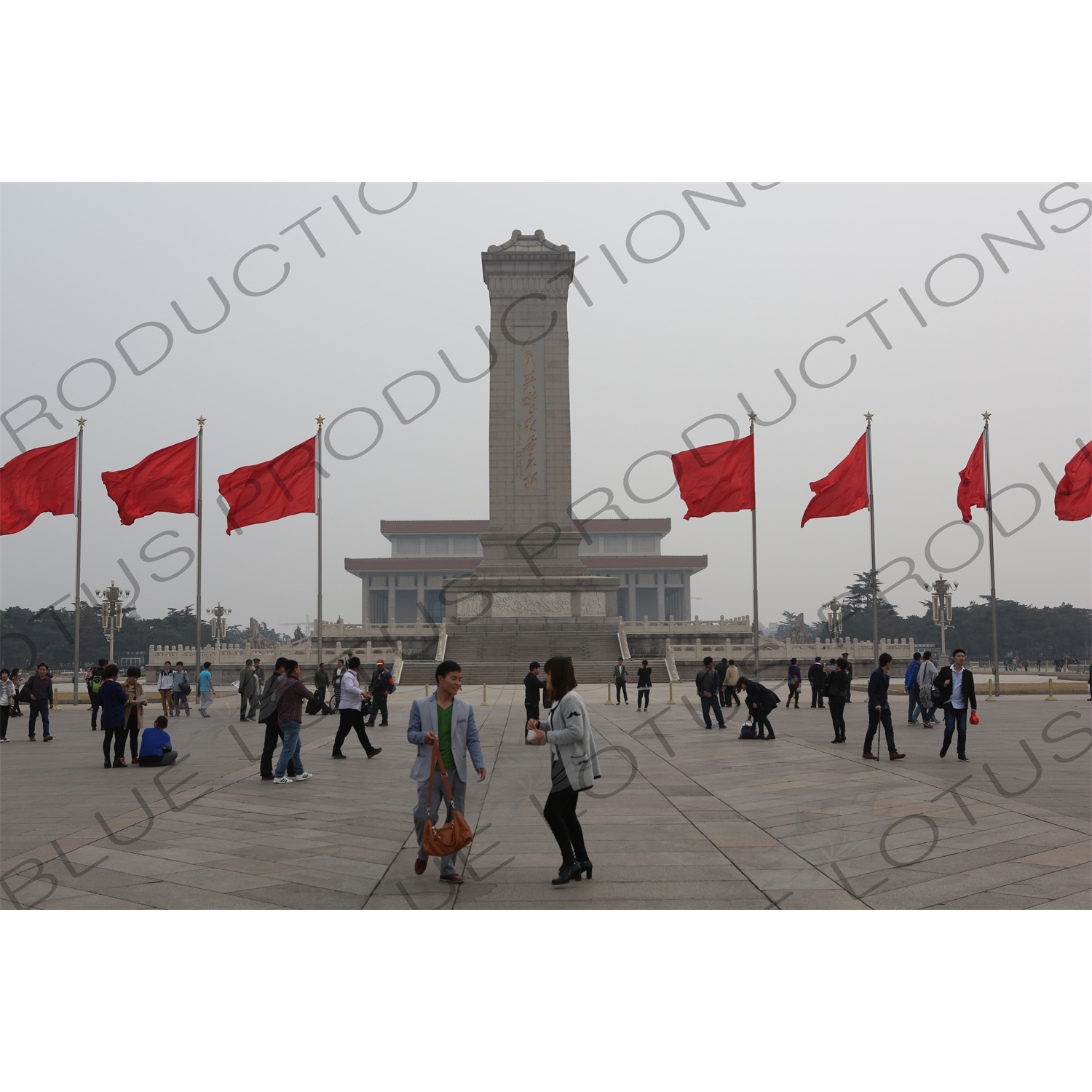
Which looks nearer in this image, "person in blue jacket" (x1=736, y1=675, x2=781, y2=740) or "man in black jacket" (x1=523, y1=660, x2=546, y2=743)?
"man in black jacket" (x1=523, y1=660, x2=546, y2=743)

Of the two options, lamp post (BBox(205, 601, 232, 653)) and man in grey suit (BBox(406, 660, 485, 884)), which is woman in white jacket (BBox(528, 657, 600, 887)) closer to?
man in grey suit (BBox(406, 660, 485, 884))

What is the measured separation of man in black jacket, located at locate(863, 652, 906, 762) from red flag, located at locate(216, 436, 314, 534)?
1403cm

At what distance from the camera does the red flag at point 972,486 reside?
80.4ft

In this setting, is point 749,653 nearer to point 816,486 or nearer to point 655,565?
point 816,486

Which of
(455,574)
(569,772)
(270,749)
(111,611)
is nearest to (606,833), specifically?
(569,772)

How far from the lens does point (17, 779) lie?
12383 millimetres

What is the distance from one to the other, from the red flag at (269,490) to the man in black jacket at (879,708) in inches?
552

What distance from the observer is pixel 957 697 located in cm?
1333

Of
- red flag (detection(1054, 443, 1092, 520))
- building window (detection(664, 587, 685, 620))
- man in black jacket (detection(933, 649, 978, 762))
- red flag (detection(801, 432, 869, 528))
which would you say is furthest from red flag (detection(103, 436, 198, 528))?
building window (detection(664, 587, 685, 620))

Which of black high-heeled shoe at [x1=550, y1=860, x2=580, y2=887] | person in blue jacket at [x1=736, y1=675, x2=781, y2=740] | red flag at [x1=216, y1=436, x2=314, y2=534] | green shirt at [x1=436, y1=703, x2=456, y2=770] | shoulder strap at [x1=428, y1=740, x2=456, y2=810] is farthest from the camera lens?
→ red flag at [x1=216, y1=436, x2=314, y2=534]

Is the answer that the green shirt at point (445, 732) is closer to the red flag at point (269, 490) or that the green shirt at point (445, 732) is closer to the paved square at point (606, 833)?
the paved square at point (606, 833)

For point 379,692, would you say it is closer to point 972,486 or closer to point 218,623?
point 972,486

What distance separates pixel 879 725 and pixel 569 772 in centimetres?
809

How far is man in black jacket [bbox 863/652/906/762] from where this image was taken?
13516 millimetres
